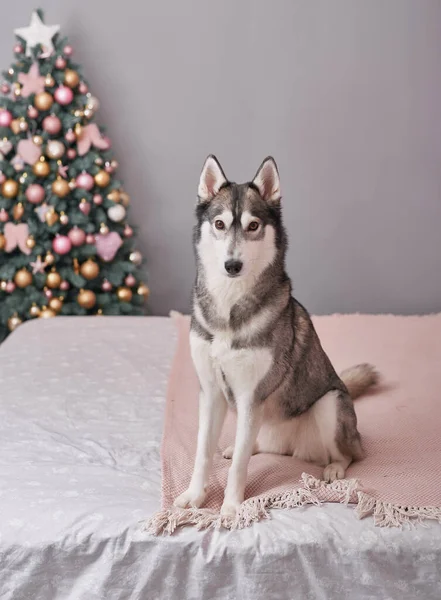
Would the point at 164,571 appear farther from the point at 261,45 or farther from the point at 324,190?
the point at 261,45

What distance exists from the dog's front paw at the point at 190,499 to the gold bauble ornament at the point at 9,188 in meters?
2.18

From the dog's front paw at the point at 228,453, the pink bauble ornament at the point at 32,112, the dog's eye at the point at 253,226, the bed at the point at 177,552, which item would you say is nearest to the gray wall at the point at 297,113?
the pink bauble ornament at the point at 32,112

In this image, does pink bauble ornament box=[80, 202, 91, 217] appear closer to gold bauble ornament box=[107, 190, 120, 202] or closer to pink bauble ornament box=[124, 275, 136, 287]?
gold bauble ornament box=[107, 190, 120, 202]

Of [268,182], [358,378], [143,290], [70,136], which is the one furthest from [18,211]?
[268,182]

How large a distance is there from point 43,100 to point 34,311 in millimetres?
1022

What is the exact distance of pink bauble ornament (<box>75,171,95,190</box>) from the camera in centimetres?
350

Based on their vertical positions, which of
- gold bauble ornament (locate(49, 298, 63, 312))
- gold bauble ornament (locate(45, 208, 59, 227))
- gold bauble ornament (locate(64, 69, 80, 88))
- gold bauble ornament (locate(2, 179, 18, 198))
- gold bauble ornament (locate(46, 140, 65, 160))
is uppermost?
gold bauble ornament (locate(64, 69, 80, 88))

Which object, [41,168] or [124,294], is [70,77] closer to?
[41,168]

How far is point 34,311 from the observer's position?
3.52 meters

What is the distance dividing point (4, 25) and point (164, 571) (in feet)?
10.3

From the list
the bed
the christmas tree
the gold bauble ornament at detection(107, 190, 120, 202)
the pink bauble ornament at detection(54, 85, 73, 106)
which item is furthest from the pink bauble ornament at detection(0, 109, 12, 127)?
the bed

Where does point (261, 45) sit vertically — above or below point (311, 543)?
above

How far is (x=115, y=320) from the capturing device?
3330mm

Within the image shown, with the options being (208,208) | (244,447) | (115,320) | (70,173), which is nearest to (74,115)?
(70,173)
